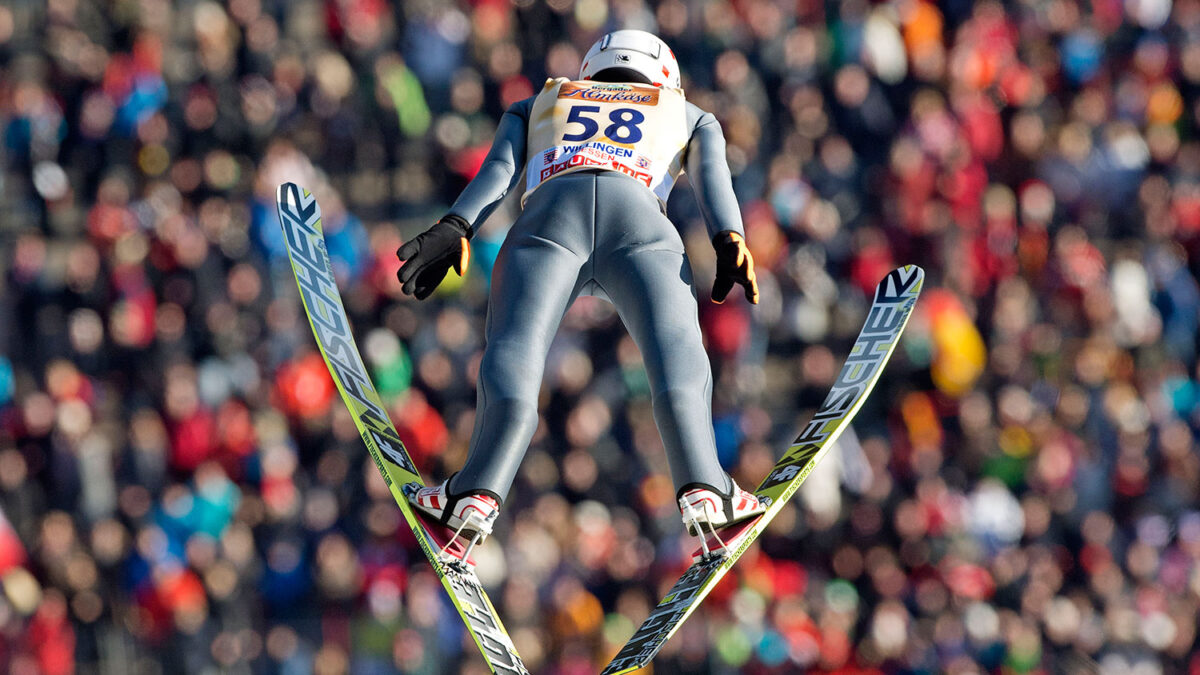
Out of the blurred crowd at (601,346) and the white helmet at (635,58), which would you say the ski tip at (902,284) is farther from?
the blurred crowd at (601,346)

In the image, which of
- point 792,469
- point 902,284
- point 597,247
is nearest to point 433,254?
point 597,247

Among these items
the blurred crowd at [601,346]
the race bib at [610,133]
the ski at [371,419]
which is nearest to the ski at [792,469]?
the ski at [371,419]

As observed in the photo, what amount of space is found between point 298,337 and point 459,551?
406 cm

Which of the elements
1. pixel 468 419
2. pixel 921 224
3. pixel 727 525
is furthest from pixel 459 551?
pixel 921 224

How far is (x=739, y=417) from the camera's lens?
8.23 metres

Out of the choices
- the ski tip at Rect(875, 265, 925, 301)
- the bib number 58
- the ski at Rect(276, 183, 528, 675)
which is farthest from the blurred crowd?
the bib number 58

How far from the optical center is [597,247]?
15.8 ft

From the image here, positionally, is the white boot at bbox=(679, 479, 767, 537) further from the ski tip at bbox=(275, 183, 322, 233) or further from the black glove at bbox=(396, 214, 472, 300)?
the ski tip at bbox=(275, 183, 322, 233)

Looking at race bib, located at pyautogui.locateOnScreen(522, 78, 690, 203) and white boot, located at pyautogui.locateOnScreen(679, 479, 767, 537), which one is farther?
race bib, located at pyautogui.locateOnScreen(522, 78, 690, 203)

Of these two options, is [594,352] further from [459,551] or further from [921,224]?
[459,551]

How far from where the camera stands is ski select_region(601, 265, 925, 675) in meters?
4.79

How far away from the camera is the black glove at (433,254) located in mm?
4730

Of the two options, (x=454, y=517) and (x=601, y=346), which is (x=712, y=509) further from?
(x=601, y=346)

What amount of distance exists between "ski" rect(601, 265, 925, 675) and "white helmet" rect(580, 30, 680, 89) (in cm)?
129
